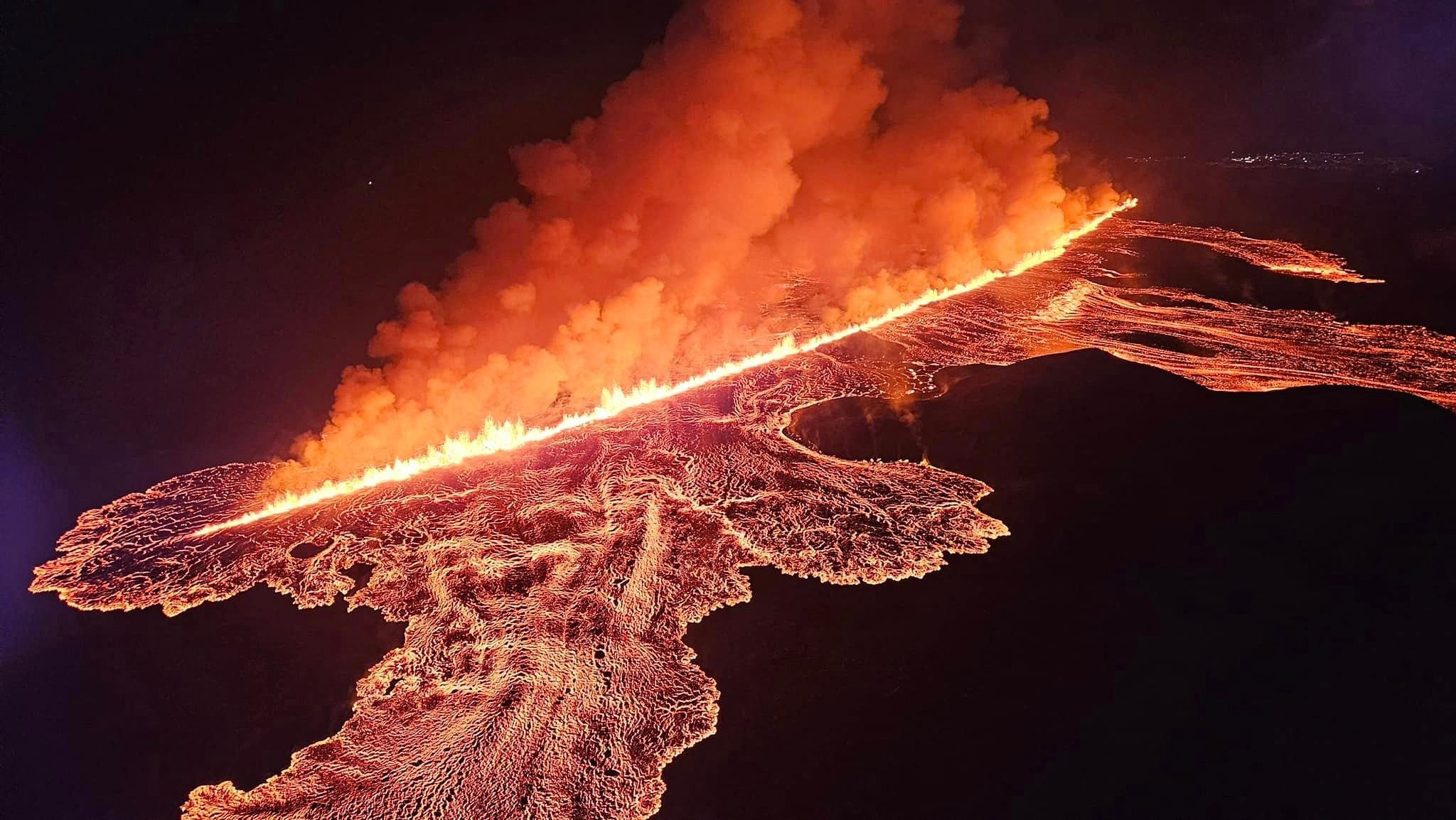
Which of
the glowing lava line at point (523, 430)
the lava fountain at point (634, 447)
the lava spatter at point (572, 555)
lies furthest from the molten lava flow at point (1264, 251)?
the glowing lava line at point (523, 430)

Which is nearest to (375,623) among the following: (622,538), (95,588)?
(622,538)

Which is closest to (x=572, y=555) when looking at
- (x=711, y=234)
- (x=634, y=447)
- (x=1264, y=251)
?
(x=634, y=447)

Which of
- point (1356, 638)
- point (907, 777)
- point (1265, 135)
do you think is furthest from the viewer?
point (1265, 135)

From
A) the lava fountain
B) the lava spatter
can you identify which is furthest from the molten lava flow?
the lava spatter

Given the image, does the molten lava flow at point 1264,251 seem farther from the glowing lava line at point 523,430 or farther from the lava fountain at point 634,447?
the glowing lava line at point 523,430

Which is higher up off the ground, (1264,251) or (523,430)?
(1264,251)

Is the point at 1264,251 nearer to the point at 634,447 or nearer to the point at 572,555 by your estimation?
the point at 634,447

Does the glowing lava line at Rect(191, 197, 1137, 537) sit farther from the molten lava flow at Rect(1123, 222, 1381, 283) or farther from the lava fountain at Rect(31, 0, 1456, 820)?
the molten lava flow at Rect(1123, 222, 1381, 283)

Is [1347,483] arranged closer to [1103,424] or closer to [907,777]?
[1103,424]
